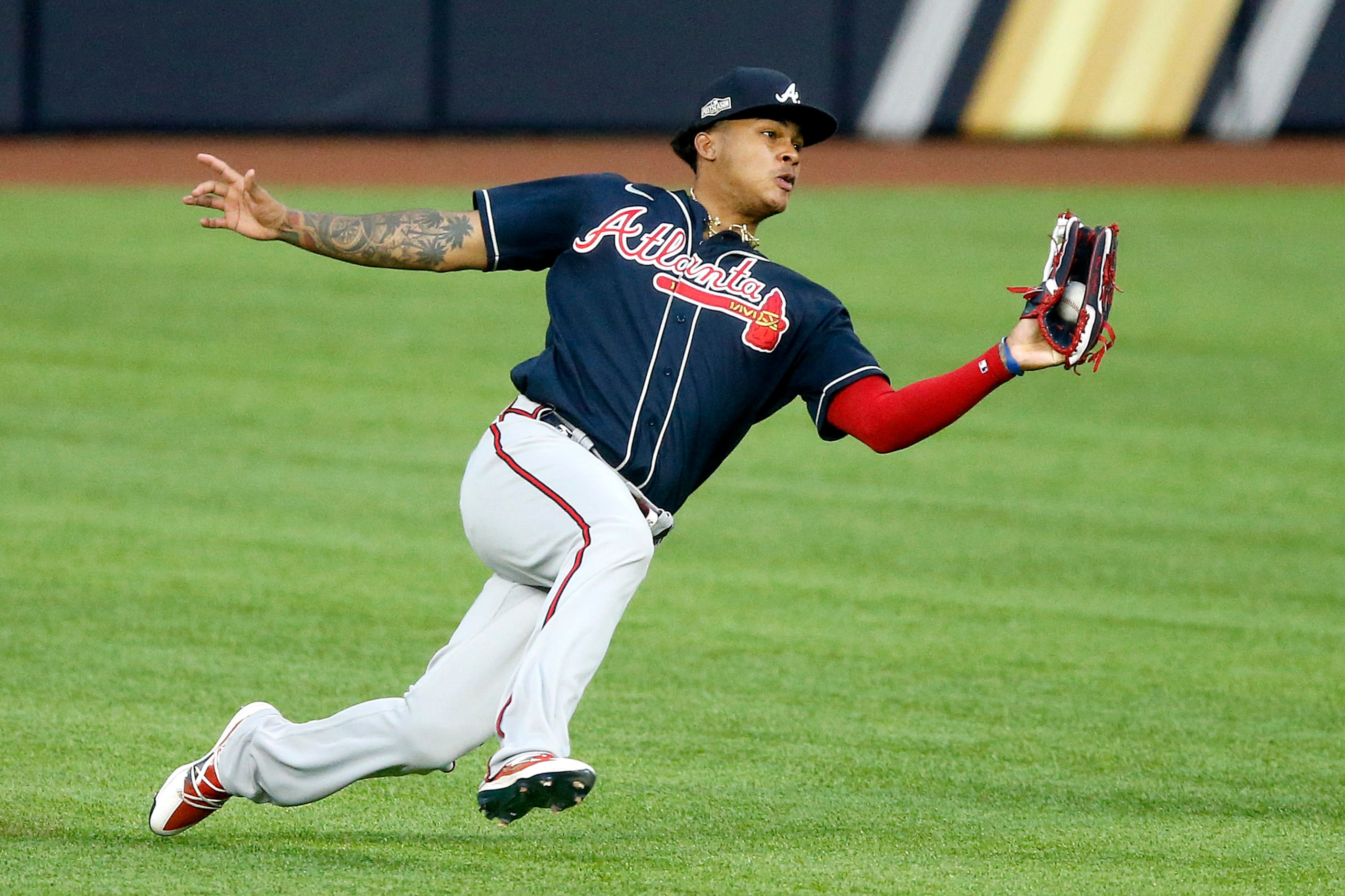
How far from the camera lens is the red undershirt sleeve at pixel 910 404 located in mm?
4289

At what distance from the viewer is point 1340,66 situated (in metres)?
20.0

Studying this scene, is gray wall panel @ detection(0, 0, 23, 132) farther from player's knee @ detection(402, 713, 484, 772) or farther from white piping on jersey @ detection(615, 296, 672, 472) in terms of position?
player's knee @ detection(402, 713, 484, 772)

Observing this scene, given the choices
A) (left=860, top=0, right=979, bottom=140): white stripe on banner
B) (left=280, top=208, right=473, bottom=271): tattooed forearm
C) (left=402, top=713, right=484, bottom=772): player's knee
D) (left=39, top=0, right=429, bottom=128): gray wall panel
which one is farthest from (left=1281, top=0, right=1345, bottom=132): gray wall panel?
(left=402, top=713, right=484, bottom=772): player's knee

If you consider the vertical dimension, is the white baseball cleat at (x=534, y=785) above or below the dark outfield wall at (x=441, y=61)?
above

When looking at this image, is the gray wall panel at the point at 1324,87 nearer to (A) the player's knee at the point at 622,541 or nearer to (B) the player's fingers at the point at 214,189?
(B) the player's fingers at the point at 214,189

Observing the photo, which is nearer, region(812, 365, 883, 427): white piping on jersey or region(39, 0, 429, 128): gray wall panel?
region(812, 365, 883, 427): white piping on jersey

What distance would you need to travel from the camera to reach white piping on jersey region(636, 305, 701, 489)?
4.50m

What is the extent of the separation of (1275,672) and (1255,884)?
241 cm

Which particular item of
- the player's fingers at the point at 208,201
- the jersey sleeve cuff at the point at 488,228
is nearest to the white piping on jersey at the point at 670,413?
the jersey sleeve cuff at the point at 488,228

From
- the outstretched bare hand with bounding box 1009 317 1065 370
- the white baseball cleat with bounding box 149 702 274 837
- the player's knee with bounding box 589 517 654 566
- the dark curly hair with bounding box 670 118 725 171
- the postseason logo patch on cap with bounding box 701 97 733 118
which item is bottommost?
the white baseball cleat with bounding box 149 702 274 837

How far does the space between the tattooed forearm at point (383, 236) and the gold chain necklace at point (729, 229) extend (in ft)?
1.94

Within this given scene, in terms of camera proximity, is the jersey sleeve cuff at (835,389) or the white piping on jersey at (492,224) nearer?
the jersey sleeve cuff at (835,389)

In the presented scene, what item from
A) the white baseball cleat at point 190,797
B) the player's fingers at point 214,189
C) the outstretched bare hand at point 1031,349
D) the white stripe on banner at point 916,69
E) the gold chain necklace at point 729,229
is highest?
the outstretched bare hand at point 1031,349

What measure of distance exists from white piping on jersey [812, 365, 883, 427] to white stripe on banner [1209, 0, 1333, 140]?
655 inches
